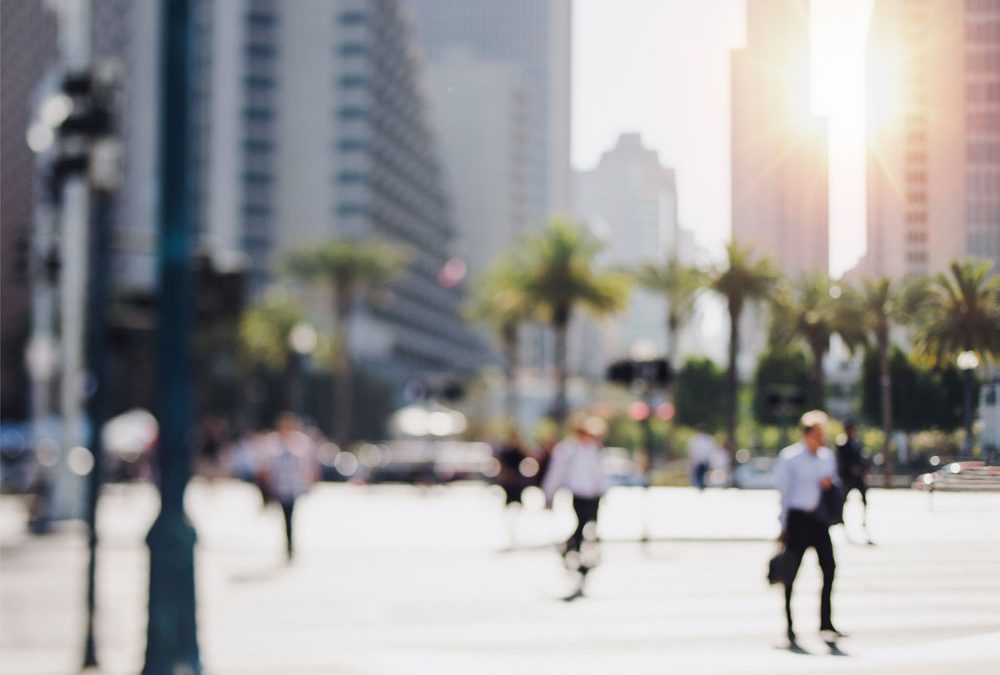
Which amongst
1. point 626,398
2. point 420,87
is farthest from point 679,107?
point 420,87

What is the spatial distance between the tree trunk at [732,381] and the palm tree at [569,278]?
52.9 metres

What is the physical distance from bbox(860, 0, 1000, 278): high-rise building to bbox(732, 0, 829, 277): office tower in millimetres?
422

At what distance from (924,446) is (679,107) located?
214 centimetres

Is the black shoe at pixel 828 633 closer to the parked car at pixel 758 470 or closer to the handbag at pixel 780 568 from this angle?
the handbag at pixel 780 568

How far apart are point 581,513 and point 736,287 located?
9.18 m

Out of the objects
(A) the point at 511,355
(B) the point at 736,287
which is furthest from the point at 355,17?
(B) the point at 736,287

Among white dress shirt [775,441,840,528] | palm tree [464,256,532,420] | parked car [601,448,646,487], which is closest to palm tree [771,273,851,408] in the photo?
white dress shirt [775,441,840,528]

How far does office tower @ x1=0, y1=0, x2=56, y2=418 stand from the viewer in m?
149

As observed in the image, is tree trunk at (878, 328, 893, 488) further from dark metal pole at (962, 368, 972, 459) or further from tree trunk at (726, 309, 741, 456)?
tree trunk at (726, 309, 741, 456)

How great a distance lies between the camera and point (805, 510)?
11203 millimetres

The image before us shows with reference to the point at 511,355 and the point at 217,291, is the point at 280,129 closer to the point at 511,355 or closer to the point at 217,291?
the point at 511,355

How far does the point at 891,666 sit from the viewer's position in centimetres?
962

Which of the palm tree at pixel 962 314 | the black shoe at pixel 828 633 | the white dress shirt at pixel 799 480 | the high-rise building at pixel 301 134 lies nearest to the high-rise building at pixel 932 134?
the palm tree at pixel 962 314

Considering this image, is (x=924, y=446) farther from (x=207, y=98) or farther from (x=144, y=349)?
(x=207, y=98)
